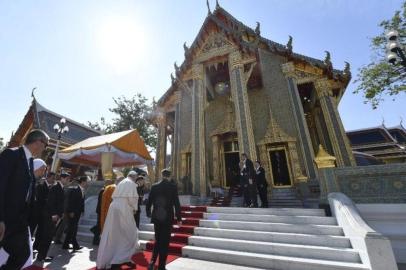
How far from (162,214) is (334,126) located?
9732mm

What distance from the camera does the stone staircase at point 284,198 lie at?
7921 mm

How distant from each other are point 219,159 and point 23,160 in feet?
31.8

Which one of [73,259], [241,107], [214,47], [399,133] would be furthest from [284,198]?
[399,133]

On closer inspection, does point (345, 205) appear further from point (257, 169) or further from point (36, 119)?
point (36, 119)

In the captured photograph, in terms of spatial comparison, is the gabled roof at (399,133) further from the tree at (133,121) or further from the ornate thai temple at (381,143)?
the tree at (133,121)

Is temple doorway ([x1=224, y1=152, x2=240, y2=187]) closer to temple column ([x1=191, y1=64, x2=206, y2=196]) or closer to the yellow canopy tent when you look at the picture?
temple column ([x1=191, y1=64, x2=206, y2=196])

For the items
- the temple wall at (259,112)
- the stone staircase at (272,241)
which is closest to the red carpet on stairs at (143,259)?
the stone staircase at (272,241)

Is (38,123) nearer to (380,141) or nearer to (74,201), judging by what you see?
(74,201)

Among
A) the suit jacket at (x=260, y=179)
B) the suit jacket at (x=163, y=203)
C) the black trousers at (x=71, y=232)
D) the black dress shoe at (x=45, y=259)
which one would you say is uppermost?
the suit jacket at (x=260, y=179)

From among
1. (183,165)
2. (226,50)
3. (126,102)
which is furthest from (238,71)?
(126,102)

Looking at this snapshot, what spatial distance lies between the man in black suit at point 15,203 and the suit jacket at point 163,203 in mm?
1840

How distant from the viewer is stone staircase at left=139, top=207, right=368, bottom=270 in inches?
135

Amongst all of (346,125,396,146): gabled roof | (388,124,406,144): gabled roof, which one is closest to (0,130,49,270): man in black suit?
(346,125,396,146): gabled roof

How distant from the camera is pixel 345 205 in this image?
430cm
